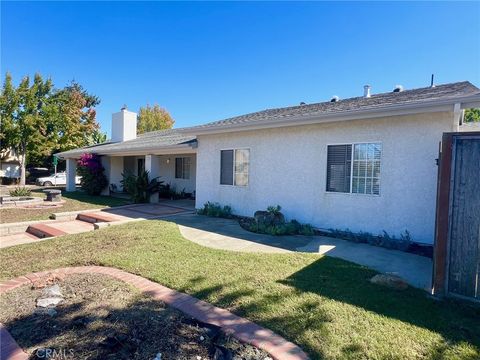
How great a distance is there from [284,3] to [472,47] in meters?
6.41

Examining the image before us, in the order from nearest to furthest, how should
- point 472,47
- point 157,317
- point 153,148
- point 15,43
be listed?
point 157,317 < point 472,47 < point 15,43 < point 153,148

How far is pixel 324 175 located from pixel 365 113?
2.10 metres

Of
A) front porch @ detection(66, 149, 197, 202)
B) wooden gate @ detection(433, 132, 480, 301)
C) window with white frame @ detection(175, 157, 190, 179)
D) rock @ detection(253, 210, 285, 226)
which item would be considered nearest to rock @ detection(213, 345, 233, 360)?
wooden gate @ detection(433, 132, 480, 301)

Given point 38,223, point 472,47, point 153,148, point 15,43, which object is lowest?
point 38,223

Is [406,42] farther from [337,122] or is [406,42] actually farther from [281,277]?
[281,277]

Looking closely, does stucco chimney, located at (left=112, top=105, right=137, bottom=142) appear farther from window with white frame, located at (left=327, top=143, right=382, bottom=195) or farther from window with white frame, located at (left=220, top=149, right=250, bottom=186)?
window with white frame, located at (left=327, top=143, right=382, bottom=195)

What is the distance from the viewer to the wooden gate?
3.89m

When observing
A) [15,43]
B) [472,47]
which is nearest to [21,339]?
[472,47]

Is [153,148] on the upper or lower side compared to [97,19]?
lower

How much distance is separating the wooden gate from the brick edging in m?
2.78

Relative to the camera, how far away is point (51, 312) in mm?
3678

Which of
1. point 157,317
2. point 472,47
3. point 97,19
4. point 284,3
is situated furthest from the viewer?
point 97,19

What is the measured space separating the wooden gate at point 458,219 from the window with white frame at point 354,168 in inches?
131

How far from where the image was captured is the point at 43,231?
9.15 m
